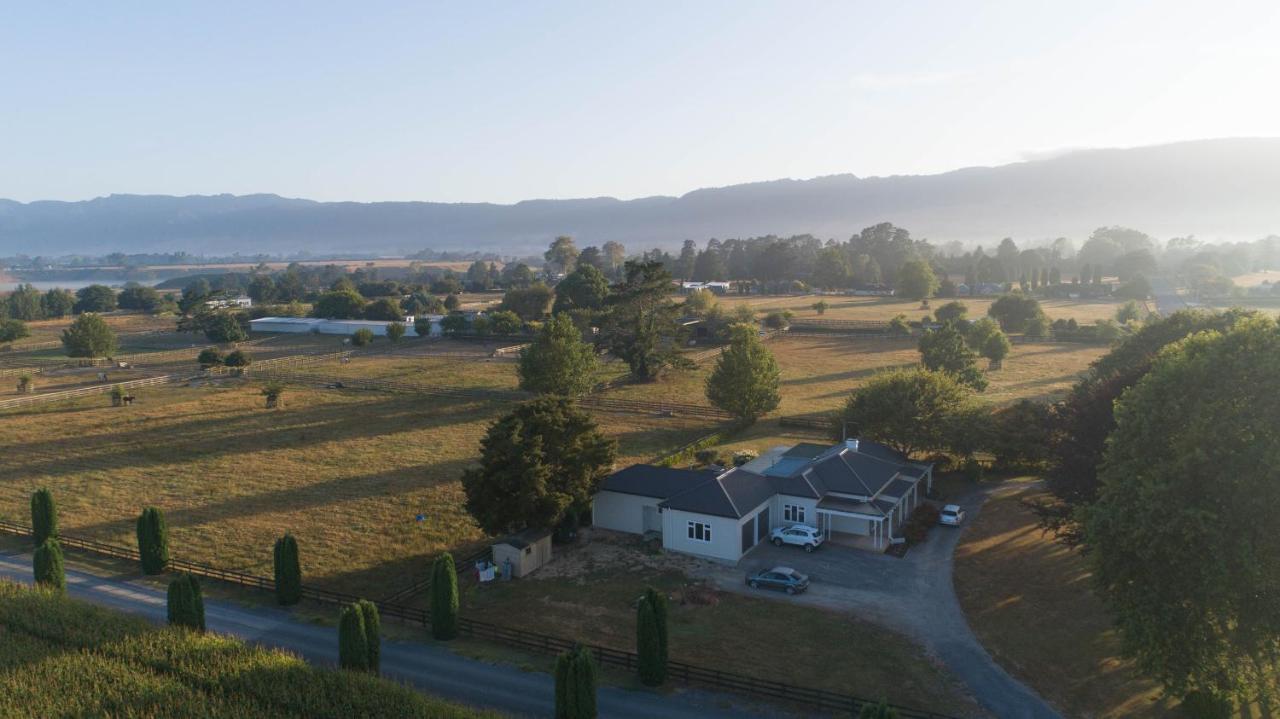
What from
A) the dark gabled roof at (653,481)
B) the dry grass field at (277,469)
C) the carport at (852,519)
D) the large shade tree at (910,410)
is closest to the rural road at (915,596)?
the carport at (852,519)

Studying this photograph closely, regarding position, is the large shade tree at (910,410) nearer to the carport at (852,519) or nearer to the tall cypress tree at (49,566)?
the carport at (852,519)

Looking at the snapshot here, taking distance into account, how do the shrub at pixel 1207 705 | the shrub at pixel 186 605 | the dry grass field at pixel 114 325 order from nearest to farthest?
the shrub at pixel 1207 705
the shrub at pixel 186 605
the dry grass field at pixel 114 325

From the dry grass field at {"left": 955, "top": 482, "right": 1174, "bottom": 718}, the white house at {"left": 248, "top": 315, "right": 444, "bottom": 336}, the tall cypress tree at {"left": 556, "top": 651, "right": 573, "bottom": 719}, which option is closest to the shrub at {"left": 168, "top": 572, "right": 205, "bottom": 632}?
the tall cypress tree at {"left": 556, "top": 651, "right": 573, "bottom": 719}

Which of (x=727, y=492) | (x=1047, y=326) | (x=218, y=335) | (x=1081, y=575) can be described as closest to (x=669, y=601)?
(x=727, y=492)

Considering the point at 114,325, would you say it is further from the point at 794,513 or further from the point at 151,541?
the point at 794,513

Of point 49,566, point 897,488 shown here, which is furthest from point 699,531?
point 49,566

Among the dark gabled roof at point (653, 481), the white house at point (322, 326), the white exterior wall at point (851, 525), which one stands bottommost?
the white exterior wall at point (851, 525)

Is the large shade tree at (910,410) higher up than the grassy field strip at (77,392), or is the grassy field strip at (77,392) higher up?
the large shade tree at (910,410)

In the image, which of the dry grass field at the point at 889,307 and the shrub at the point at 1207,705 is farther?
the dry grass field at the point at 889,307
